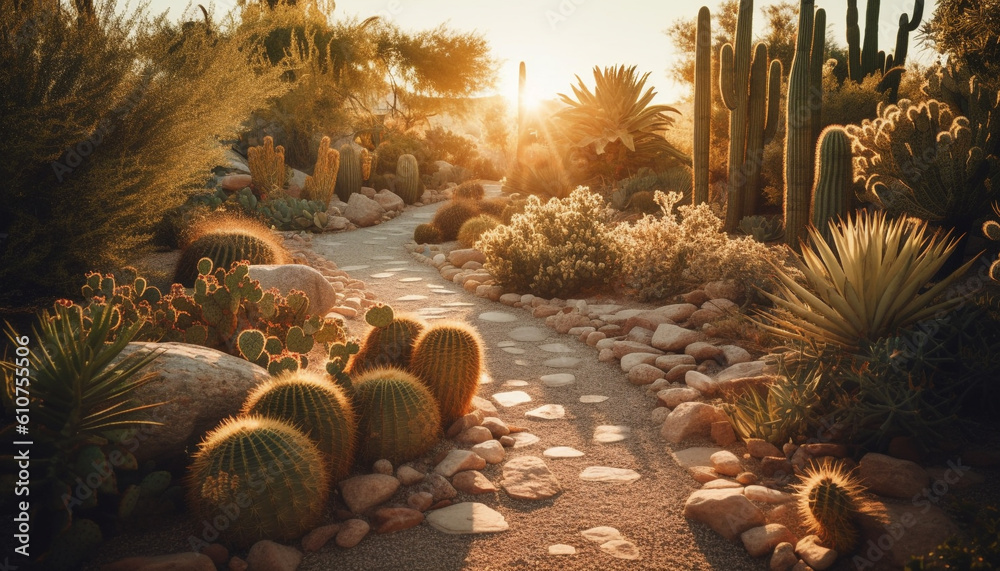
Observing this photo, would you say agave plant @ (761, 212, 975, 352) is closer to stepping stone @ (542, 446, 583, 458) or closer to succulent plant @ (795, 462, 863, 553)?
succulent plant @ (795, 462, 863, 553)

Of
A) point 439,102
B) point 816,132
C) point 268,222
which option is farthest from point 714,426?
point 439,102

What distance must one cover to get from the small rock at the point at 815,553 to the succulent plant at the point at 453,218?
1020 cm

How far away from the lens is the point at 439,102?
2911cm

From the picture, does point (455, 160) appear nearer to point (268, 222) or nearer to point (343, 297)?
point (268, 222)

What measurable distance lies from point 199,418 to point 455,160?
2350 centimetres

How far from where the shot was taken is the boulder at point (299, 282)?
668cm

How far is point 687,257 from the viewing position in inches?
297

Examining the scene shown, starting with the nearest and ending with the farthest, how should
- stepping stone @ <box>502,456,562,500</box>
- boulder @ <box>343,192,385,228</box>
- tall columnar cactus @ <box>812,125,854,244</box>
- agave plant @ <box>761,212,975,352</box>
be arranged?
1. stepping stone @ <box>502,456,562,500</box>
2. agave plant @ <box>761,212,975,352</box>
3. tall columnar cactus @ <box>812,125,854,244</box>
4. boulder @ <box>343,192,385,228</box>

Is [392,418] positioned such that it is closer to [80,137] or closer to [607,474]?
[607,474]

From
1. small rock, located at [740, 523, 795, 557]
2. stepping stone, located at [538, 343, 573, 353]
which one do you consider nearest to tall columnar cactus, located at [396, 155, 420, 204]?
stepping stone, located at [538, 343, 573, 353]

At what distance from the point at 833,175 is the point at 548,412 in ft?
14.4

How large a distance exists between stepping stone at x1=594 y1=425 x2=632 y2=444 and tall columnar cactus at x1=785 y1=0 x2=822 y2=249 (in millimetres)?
4520

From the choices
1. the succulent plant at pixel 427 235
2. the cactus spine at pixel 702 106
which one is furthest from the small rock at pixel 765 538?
the succulent plant at pixel 427 235

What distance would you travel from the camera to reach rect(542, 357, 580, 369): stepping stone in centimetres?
597
